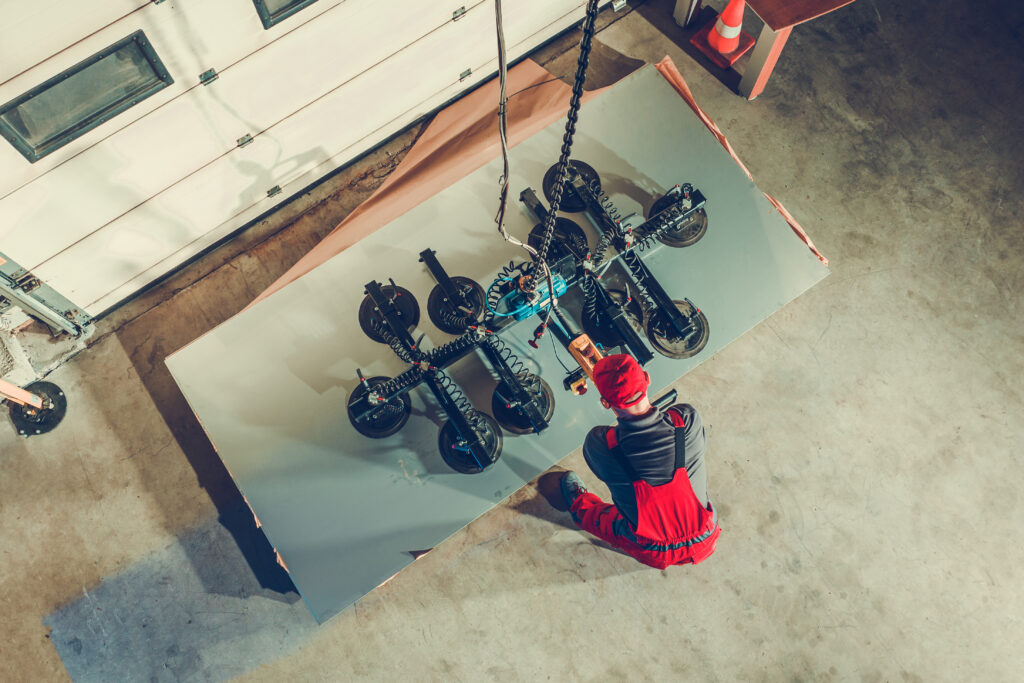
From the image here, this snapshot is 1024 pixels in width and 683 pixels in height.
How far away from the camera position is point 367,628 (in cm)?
397

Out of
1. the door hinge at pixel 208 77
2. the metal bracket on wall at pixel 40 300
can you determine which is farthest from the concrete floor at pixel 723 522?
the door hinge at pixel 208 77

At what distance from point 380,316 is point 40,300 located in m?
2.00

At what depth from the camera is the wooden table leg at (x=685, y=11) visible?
15.4 feet

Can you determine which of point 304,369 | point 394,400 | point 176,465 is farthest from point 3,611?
point 394,400

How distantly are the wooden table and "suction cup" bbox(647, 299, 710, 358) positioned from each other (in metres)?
1.89

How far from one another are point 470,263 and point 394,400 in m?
0.89

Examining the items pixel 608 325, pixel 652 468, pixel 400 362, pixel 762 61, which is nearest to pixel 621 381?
pixel 652 468

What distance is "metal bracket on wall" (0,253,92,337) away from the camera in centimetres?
332

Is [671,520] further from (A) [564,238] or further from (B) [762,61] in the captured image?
Result: (B) [762,61]

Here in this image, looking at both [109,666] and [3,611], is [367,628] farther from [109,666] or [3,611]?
[3,611]

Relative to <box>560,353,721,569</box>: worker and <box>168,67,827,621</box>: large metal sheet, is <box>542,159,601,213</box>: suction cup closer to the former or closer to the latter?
<box>168,67,827,621</box>: large metal sheet

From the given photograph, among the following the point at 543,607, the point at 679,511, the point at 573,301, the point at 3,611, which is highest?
the point at 3,611

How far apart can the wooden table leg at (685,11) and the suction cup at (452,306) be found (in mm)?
2834

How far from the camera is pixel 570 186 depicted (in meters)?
3.63
